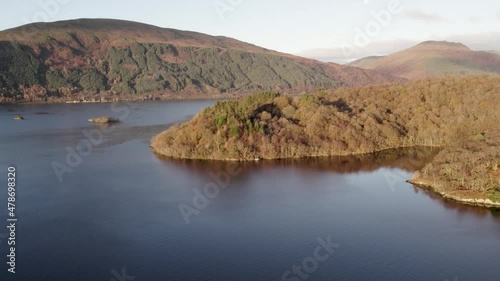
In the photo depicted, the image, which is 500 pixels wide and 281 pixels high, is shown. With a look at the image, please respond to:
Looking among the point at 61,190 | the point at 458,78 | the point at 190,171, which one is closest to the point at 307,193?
the point at 190,171

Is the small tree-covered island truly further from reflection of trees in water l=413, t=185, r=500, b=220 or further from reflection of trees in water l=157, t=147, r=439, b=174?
reflection of trees in water l=157, t=147, r=439, b=174

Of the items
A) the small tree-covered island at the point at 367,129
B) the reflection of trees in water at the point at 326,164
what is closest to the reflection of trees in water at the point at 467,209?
the small tree-covered island at the point at 367,129

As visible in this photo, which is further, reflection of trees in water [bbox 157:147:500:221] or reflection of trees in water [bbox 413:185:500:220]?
reflection of trees in water [bbox 157:147:500:221]

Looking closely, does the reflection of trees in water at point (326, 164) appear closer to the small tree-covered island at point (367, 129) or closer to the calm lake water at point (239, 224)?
the calm lake water at point (239, 224)

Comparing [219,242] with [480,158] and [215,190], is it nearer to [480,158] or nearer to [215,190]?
[215,190]

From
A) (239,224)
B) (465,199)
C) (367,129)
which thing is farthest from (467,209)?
(367,129)

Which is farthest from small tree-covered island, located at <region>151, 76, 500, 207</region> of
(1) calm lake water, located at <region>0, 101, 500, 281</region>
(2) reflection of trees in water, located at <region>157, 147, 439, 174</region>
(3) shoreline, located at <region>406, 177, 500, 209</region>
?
(1) calm lake water, located at <region>0, 101, 500, 281</region>
